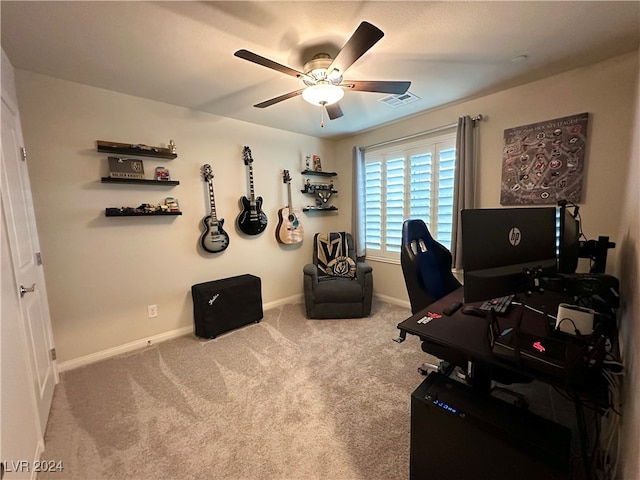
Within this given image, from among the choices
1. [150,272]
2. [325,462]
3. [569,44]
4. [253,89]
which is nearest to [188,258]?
[150,272]

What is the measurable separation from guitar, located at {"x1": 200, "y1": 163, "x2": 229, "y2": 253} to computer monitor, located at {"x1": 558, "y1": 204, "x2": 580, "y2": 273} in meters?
2.89

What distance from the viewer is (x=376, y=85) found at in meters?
1.87

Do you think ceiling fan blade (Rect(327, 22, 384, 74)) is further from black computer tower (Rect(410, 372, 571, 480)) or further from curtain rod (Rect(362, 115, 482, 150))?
curtain rod (Rect(362, 115, 482, 150))

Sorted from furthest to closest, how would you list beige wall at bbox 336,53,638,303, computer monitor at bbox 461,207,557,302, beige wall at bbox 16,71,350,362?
beige wall at bbox 16,71,350,362 < beige wall at bbox 336,53,638,303 < computer monitor at bbox 461,207,557,302

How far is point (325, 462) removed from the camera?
4.62 ft

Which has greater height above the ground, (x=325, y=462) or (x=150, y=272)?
(x=150, y=272)

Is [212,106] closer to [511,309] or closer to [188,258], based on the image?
[188,258]

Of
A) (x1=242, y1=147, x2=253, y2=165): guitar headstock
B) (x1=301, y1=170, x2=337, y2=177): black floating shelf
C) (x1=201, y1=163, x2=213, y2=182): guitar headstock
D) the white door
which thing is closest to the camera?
the white door

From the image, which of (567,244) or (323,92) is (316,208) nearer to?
(323,92)

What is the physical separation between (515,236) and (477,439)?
804 mm

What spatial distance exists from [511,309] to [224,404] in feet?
6.18

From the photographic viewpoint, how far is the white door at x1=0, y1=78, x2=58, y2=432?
5.08ft

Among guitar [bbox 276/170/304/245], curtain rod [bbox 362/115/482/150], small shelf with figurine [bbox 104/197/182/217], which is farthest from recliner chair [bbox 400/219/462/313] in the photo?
small shelf with figurine [bbox 104/197/182/217]

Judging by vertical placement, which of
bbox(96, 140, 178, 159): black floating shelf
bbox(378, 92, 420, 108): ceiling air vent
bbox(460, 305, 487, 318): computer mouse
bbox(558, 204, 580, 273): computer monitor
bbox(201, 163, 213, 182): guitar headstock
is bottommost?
bbox(460, 305, 487, 318): computer mouse
